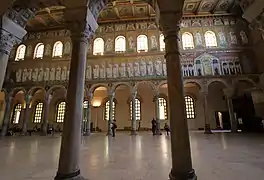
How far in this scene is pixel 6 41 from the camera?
4035 mm

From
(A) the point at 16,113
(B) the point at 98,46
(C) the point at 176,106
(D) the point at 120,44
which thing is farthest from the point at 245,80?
(A) the point at 16,113

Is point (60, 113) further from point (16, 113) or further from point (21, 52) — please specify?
point (21, 52)

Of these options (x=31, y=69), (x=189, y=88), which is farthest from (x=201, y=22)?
(x=31, y=69)

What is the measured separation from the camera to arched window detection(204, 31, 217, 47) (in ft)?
59.3

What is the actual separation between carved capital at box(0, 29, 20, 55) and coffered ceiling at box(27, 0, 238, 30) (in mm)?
14600

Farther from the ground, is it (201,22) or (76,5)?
(201,22)

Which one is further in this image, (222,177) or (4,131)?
(4,131)

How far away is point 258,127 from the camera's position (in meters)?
15.6

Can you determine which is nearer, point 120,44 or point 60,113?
point 120,44

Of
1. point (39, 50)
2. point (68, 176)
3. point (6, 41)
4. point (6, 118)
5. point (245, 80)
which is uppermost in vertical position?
point (39, 50)

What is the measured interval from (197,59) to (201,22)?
460cm

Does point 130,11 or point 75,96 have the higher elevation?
point 130,11

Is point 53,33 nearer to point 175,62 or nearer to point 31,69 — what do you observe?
point 31,69

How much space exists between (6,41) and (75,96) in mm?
2484
